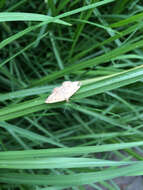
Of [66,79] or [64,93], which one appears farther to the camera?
[66,79]

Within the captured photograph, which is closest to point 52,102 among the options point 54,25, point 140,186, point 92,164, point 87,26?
point 92,164

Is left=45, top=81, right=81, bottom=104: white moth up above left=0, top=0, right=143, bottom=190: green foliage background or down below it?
below

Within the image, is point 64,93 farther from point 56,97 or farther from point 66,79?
point 66,79

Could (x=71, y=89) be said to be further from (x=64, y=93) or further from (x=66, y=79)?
(x=66, y=79)

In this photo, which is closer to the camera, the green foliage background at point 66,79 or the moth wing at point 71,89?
the moth wing at point 71,89

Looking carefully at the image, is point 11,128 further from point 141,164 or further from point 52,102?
point 141,164

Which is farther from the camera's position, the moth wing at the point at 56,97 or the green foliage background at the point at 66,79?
the green foliage background at the point at 66,79

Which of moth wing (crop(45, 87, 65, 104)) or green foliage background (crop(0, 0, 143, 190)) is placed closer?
moth wing (crop(45, 87, 65, 104))

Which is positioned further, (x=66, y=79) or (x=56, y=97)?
(x=66, y=79)

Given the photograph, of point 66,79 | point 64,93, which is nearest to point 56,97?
point 64,93

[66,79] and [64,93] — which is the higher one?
[66,79]

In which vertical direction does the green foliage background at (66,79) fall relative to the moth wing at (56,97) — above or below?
above
